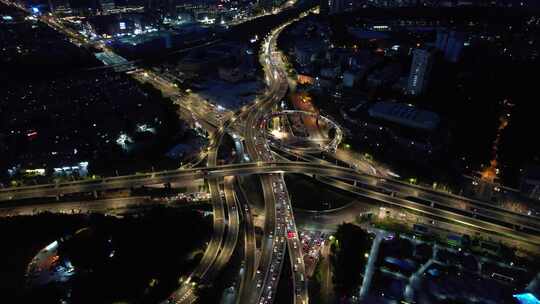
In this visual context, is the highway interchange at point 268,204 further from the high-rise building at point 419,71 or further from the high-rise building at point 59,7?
the high-rise building at point 59,7

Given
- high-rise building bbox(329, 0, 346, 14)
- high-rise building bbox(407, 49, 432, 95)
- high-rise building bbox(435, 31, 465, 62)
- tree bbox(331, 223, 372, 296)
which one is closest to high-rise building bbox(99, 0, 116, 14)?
high-rise building bbox(329, 0, 346, 14)

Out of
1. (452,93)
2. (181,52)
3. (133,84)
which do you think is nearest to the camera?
(452,93)

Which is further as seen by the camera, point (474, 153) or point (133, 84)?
point (133, 84)

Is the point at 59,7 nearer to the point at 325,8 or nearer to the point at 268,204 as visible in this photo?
the point at 325,8

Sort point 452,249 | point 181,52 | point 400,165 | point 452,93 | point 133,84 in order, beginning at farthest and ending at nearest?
point 181,52, point 133,84, point 452,93, point 400,165, point 452,249

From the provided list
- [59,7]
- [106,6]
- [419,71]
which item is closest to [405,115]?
[419,71]

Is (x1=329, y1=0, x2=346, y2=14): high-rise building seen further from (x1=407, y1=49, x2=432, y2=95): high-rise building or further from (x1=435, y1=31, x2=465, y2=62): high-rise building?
(x1=407, y1=49, x2=432, y2=95): high-rise building

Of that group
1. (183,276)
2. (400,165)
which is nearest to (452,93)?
(400,165)

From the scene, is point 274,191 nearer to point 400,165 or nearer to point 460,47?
point 400,165
